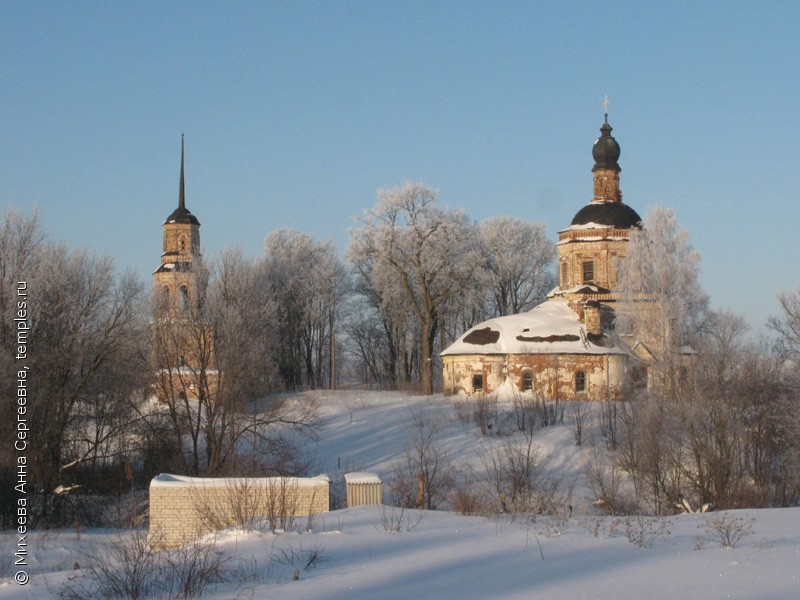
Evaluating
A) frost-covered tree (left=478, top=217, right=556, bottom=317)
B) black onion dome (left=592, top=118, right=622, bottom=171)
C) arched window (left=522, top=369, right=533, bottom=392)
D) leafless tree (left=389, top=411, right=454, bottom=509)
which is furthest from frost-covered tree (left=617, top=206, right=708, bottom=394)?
frost-covered tree (left=478, top=217, right=556, bottom=317)

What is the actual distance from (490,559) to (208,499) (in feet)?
23.7

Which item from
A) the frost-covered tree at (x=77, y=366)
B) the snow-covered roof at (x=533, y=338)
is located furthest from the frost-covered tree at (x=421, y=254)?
the frost-covered tree at (x=77, y=366)

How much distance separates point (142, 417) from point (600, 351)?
19.0 meters

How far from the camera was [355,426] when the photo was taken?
3538cm

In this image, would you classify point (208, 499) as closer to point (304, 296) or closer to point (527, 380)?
point (527, 380)

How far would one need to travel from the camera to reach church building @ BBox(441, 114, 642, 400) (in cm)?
3897

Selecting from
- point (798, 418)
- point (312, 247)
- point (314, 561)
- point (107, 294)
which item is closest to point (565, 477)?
point (798, 418)

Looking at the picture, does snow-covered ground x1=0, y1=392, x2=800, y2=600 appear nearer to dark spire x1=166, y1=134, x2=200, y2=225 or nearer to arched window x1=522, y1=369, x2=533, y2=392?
arched window x1=522, y1=369, x2=533, y2=392

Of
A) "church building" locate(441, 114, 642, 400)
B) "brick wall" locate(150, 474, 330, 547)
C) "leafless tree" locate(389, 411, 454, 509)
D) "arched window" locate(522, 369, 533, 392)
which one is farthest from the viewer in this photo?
"arched window" locate(522, 369, 533, 392)

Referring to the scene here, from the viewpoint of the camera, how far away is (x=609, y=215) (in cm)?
4284

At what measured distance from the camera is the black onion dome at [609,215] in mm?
42656

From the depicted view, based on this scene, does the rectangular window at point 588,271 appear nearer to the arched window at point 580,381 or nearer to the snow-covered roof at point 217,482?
the arched window at point 580,381

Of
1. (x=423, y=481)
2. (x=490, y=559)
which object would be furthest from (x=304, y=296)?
(x=490, y=559)

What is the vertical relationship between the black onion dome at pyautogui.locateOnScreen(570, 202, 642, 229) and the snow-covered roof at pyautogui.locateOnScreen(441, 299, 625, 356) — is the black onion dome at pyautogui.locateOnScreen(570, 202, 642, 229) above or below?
above
